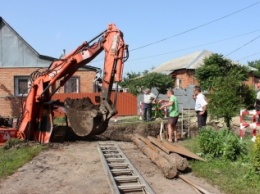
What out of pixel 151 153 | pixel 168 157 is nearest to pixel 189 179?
pixel 168 157

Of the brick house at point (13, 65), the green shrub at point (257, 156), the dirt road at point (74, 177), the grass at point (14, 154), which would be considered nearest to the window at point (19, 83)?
the brick house at point (13, 65)

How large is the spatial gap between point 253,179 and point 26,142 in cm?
709

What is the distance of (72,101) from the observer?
11484 mm

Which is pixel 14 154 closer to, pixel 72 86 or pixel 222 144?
pixel 222 144

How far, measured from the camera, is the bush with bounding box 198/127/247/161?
8.68m

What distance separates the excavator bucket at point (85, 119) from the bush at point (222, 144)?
2854mm

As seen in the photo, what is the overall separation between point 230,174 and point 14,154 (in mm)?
5677

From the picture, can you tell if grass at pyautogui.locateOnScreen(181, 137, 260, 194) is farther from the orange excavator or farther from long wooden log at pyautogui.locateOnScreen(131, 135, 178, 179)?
the orange excavator

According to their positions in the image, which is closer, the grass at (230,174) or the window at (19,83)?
the grass at (230,174)

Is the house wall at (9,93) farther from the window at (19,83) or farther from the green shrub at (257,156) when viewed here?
the green shrub at (257,156)

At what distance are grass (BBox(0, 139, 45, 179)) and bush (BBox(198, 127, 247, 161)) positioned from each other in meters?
4.31

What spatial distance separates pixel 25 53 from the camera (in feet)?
81.5

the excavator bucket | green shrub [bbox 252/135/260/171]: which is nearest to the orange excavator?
the excavator bucket

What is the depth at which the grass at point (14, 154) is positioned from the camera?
8844 mm
